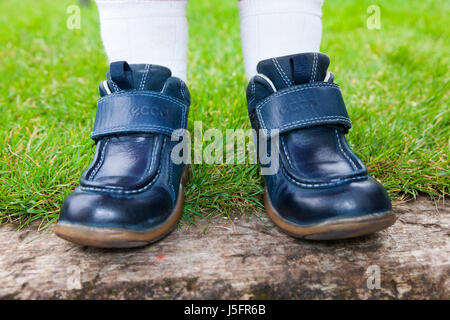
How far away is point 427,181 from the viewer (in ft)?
4.20

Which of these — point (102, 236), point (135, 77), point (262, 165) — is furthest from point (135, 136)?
Answer: point (262, 165)

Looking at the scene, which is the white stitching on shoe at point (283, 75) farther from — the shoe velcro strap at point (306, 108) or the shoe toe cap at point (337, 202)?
the shoe toe cap at point (337, 202)

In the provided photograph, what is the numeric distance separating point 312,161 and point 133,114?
21.9 inches

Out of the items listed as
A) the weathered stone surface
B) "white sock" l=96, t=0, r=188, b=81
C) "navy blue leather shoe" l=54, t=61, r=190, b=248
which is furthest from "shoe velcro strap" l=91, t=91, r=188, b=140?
the weathered stone surface

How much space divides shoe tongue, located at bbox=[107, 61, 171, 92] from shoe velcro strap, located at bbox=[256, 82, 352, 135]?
1.23 feet

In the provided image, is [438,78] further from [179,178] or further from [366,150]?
[179,178]

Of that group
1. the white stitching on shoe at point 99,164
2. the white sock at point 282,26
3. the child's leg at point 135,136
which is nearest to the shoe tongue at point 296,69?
the white sock at point 282,26

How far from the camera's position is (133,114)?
109 centimetres

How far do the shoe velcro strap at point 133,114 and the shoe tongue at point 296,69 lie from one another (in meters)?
0.35

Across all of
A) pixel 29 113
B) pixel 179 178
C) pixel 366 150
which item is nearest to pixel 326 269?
pixel 179 178

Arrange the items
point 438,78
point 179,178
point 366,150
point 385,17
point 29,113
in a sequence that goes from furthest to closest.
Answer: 1. point 385,17
2. point 438,78
3. point 29,113
4. point 366,150
5. point 179,178
